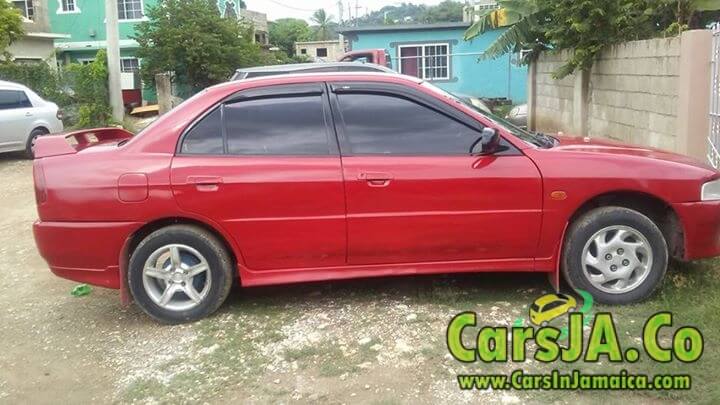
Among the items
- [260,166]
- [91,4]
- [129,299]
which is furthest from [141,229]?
[91,4]

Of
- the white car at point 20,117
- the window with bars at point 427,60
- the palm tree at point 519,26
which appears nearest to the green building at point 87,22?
the window with bars at point 427,60

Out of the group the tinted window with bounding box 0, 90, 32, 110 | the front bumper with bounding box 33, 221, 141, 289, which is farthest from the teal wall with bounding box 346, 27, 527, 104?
the front bumper with bounding box 33, 221, 141, 289

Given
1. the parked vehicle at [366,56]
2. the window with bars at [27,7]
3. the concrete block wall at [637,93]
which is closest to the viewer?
the concrete block wall at [637,93]

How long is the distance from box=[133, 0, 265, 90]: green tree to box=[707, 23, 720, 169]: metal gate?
1905cm

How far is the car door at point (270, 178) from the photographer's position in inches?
172

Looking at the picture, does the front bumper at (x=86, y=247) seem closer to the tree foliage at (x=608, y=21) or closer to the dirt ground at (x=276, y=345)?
the dirt ground at (x=276, y=345)

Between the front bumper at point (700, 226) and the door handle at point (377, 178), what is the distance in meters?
1.87

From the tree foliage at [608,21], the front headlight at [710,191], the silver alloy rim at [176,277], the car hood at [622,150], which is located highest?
the tree foliage at [608,21]

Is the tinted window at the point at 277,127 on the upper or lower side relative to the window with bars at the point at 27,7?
lower

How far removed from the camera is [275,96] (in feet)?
15.1

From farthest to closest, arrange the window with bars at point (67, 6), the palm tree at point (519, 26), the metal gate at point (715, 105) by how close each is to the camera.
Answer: the window with bars at point (67, 6) → the palm tree at point (519, 26) → the metal gate at point (715, 105)

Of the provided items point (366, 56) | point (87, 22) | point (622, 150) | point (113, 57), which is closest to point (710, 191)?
point (622, 150)

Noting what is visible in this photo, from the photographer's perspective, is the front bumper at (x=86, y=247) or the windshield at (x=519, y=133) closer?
the front bumper at (x=86, y=247)

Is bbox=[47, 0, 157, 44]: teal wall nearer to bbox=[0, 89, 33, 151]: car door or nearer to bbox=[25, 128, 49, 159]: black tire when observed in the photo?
bbox=[25, 128, 49, 159]: black tire
